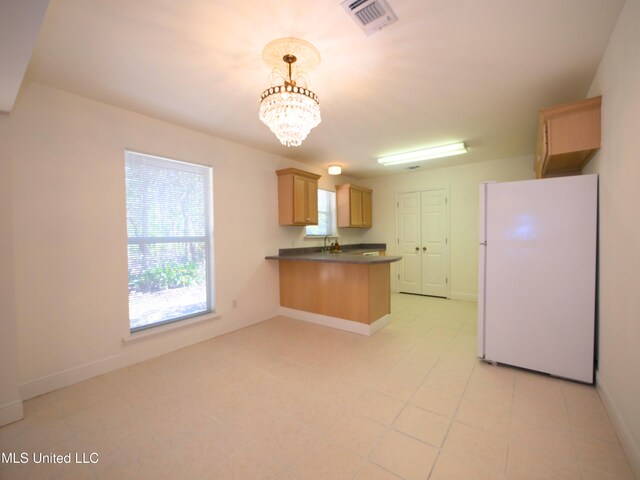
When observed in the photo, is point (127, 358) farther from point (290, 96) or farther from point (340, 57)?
point (340, 57)

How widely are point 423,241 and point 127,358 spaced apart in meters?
5.12

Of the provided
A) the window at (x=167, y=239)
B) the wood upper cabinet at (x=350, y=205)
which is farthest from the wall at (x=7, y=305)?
the wood upper cabinet at (x=350, y=205)

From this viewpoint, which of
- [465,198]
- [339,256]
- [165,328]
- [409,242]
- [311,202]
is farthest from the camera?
[409,242]

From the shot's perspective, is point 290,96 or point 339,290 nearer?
point 290,96

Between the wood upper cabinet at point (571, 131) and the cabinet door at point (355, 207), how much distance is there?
131 inches

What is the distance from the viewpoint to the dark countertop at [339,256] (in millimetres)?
3313

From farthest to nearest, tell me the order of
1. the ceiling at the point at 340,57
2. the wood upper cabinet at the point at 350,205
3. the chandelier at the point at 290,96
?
the wood upper cabinet at the point at 350,205, the chandelier at the point at 290,96, the ceiling at the point at 340,57

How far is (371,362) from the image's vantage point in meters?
2.63

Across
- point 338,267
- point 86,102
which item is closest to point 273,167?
point 338,267

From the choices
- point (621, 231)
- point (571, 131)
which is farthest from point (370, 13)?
point (621, 231)

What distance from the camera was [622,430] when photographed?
1558 mm

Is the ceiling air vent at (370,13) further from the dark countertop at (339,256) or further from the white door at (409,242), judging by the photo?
the white door at (409,242)

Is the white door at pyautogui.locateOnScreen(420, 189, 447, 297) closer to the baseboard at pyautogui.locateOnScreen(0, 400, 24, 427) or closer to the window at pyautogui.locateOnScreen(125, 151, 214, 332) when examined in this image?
the window at pyautogui.locateOnScreen(125, 151, 214, 332)

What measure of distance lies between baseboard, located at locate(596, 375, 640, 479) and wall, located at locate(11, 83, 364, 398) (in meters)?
3.66
